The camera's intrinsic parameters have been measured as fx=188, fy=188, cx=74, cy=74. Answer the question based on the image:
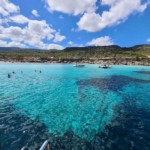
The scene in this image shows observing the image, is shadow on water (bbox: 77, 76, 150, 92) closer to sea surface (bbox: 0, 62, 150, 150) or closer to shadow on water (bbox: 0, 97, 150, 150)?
sea surface (bbox: 0, 62, 150, 150)

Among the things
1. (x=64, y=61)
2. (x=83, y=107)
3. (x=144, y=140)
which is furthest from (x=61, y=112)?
(x=64, y=61)

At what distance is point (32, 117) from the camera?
22.2 metres

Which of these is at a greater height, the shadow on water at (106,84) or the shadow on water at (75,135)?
the shadow on water at (75,135)

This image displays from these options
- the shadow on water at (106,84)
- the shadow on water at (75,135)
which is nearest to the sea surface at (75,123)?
the shadow on water at (75,135)

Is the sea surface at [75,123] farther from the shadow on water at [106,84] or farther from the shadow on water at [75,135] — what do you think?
the shadow on water at [106,84]

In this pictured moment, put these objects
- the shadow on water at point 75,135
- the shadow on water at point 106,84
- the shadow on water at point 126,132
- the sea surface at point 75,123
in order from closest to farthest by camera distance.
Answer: the shadow on water at point 75,135 < the shadow on water at point 126,132 < the sea surface at point 75,123 < the shadow on water at point 106,84

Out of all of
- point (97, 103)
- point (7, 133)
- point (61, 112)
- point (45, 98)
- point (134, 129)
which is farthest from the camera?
point (45, 98)

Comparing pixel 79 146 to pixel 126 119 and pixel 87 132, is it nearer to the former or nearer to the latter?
pixel 87 132

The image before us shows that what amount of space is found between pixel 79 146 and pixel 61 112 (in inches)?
395

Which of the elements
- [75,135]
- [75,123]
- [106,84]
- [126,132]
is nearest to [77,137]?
[75,135]

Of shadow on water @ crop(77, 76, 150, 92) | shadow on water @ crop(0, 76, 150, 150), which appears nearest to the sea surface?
shadow on water @ crop(0, 76, 150, 150)

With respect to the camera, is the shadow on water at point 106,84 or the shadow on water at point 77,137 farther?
the shadow on water at point 106,84

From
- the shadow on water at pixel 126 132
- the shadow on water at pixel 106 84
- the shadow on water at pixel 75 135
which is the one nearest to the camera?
the shadow on water at pixel 75 135

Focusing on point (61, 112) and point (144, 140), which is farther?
point (61, 112)
